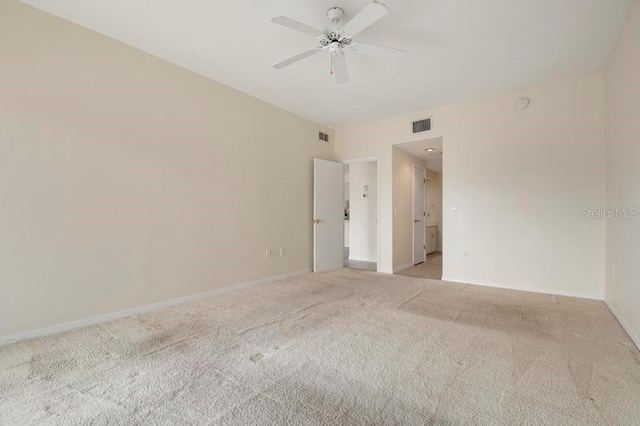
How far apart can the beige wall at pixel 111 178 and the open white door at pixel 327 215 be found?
3.96 feet

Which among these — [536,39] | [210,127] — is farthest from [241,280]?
[536,39]

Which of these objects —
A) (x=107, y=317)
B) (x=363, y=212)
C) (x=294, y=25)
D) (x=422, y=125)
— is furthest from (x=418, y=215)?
(x=107, y=317)

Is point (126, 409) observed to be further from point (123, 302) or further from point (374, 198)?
point (374, 198)

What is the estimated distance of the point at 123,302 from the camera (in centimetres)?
304

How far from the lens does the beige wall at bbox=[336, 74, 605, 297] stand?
3.71m

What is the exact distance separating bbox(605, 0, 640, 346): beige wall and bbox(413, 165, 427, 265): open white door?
317 cm

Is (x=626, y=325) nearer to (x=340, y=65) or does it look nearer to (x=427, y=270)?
(x=427, y=270)

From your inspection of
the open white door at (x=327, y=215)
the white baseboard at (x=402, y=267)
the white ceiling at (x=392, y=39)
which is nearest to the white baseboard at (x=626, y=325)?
the white ceiling at (x=392, y=39)

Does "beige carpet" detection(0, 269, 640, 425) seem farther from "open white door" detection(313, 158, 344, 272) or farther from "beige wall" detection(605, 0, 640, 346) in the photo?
"open white door" detection(313, 158, 344, 272)

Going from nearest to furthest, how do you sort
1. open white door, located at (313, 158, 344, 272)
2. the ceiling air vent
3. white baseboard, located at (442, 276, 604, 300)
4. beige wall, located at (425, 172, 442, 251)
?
white baseboard, located at (442, 276, 604, 300), the ceiling air vent, open white door, located at (313, 158, 344, 272), beige wall, located at (425, 172, 442, 251)

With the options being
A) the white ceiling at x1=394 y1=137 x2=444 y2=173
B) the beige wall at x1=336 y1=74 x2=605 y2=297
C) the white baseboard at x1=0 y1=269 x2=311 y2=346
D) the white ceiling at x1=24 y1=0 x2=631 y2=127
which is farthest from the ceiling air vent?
the white baseboard at x1=0 y1=269 x2=311 y2=346

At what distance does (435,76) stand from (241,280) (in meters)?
3.85

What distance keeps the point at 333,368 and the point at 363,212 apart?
5001mm

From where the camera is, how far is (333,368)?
2021 millimetres
